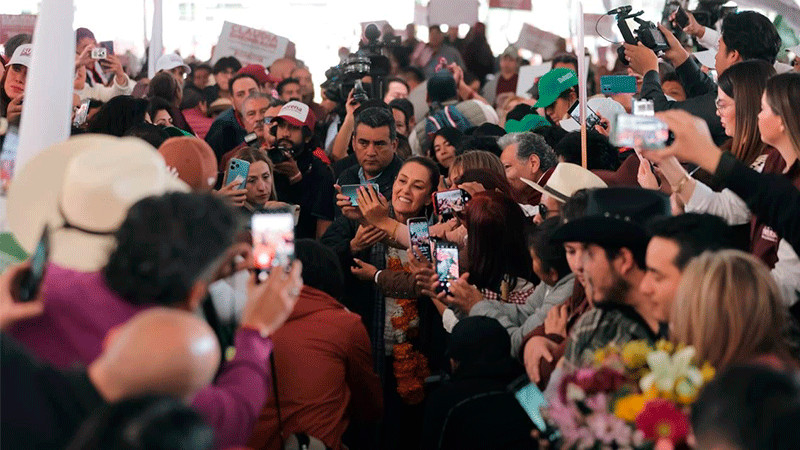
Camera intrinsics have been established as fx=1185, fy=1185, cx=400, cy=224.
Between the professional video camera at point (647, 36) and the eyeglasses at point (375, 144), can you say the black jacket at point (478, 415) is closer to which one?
the professional video camera at point (647, 36)

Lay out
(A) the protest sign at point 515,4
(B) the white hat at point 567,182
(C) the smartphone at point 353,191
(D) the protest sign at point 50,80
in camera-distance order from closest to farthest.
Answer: (D) the protest sign at point 50,80 → (B) the white hat at point 567,182 → (C) the smartphone at point 353,191 → (A) the protest sign at point 515,4

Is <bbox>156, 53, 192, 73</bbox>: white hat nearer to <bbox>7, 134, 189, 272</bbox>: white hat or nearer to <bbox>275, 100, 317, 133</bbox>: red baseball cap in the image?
<bbox>275, 100, 317, 133</bbox>: red baseball cap

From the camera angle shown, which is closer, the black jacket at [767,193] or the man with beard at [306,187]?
the black jacket at [767,193]

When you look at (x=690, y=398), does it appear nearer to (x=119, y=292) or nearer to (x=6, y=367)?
(x=119, y=292)

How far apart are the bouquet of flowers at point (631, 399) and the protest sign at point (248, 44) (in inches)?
372

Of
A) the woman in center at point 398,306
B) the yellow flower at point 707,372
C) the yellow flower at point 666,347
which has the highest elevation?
the yellow flower at point 707,372

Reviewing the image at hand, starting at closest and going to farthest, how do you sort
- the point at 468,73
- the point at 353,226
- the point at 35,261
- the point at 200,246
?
the point at 200,246 → the point at 35,261 → the point at 353,226 → the point at 468,73

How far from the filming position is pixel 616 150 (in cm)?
670

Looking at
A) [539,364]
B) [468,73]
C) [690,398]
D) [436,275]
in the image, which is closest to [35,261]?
[690,398]

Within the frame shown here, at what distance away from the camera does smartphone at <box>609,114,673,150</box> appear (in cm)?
378

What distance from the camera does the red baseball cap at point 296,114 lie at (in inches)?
313

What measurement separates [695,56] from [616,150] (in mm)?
883

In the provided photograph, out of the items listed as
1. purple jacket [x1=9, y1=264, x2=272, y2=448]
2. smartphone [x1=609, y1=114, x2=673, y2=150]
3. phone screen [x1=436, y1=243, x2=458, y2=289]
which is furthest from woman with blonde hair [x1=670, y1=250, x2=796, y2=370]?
phone screen [x1=436, y1=243, x2=458, y2=289]

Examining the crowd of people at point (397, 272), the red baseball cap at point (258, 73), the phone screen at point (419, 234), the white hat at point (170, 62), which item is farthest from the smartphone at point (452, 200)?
the white hat at point (170, 62)
